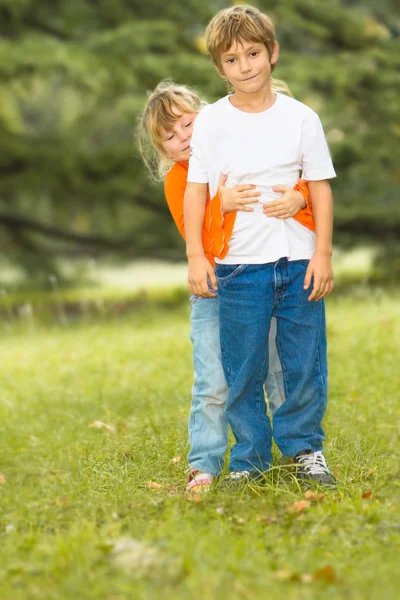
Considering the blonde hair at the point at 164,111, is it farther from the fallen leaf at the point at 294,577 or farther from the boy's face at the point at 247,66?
the fallen leaf at the point at 294,577

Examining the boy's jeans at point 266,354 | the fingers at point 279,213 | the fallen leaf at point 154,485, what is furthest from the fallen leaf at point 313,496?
the fingers at point 279,213

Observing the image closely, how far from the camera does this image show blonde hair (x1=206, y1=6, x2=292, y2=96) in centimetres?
304

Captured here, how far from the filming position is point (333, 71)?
866 centimetres

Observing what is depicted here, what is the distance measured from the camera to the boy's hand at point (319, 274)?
10.3 feet

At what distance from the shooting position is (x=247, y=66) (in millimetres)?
3057

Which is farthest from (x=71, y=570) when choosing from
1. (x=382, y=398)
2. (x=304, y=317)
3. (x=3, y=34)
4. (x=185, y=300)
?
(x=185, y=300)

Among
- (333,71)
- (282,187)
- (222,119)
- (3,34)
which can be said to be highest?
(3,34)

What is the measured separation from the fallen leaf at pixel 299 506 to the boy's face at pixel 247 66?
1.45m

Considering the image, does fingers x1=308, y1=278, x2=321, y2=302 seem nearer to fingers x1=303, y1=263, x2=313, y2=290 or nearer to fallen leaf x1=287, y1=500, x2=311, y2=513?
fingers x1=303, y1=263, x2=313, y2=290

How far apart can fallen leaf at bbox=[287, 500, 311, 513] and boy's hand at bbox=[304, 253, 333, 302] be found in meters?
0.75

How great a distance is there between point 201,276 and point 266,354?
1.30 ft

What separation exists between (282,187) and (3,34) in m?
7.47

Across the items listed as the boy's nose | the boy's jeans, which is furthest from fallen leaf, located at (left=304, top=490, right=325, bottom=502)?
the boy's nose

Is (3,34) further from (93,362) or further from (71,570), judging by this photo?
(71,570)
